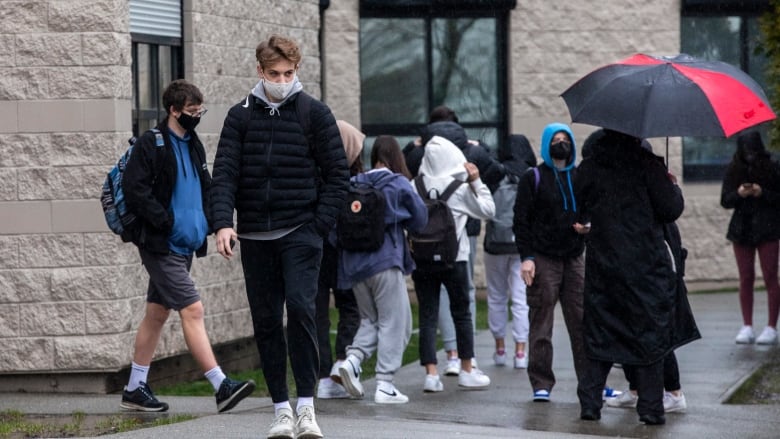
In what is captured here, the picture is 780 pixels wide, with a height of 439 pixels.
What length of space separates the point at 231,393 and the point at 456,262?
7.48 ft

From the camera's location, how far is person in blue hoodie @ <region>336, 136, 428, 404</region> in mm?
9258

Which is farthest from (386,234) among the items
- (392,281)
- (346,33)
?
(346,33)

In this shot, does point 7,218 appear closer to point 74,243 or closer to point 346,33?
point 74,243

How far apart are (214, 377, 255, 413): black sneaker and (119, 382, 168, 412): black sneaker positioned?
40 centimetres

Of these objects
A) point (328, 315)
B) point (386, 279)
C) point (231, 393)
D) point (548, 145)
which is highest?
point (548, 145)

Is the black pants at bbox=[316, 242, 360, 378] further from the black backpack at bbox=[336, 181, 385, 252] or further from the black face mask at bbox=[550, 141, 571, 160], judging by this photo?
the black face mask at bbox=[550, 141, 571, 160]

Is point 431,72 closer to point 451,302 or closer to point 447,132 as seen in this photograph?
point 447,132

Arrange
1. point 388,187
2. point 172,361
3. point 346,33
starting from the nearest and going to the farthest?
1. point 388,187
2. point 172,361
3. point 346,33

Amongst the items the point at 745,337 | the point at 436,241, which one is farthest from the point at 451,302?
the point at 745,337

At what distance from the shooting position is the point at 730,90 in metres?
8.20

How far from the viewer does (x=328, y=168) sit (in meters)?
7.27

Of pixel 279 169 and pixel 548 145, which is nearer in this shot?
pixel 279 169

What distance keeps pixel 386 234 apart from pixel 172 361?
6.48 feet

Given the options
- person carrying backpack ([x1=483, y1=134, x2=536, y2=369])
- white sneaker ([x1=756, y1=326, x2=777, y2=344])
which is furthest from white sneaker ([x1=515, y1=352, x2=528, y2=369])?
white sneaker ([x1=756, y1=326, x2=777, y2=344])
